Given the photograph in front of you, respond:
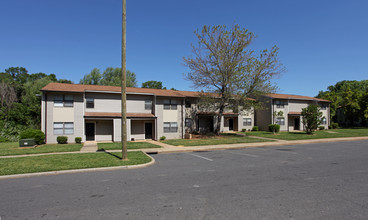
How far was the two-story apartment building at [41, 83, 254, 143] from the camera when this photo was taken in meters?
19.8

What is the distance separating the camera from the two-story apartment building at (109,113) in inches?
780

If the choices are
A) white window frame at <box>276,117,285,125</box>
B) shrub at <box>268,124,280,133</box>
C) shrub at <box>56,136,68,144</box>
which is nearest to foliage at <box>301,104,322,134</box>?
shrub at <box>268,124,280,133</box>

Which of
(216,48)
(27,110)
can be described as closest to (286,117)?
(216,48)

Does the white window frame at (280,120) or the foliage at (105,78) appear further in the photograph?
the foliage at (105,78)

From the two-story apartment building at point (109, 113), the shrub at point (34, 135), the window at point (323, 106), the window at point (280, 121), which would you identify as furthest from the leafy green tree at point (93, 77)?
the window at point (323, 106)

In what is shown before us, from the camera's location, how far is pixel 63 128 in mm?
19953

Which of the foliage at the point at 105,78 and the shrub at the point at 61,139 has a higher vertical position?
the foliage at the point at 105,78

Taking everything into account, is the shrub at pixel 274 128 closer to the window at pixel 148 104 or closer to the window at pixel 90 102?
the window at pixel 148 104

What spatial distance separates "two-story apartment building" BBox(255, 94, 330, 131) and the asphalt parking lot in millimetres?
24246

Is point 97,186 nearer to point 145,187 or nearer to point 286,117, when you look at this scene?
point 145,187

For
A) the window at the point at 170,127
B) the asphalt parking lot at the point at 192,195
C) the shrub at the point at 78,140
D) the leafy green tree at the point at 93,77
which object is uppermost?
the leafy green tree at the point at 93,77

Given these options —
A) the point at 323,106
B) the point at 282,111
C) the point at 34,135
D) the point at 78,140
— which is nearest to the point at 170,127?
the point at 78,140

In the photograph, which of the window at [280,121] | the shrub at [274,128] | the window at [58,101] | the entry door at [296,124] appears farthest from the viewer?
A: the entry door at [296,124]

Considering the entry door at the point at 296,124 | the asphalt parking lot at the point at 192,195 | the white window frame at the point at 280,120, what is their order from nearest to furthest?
the asphalt parking lot at the point at 192,195
the white window frame at the point at 280,120
the entry door at the point at 296,124
